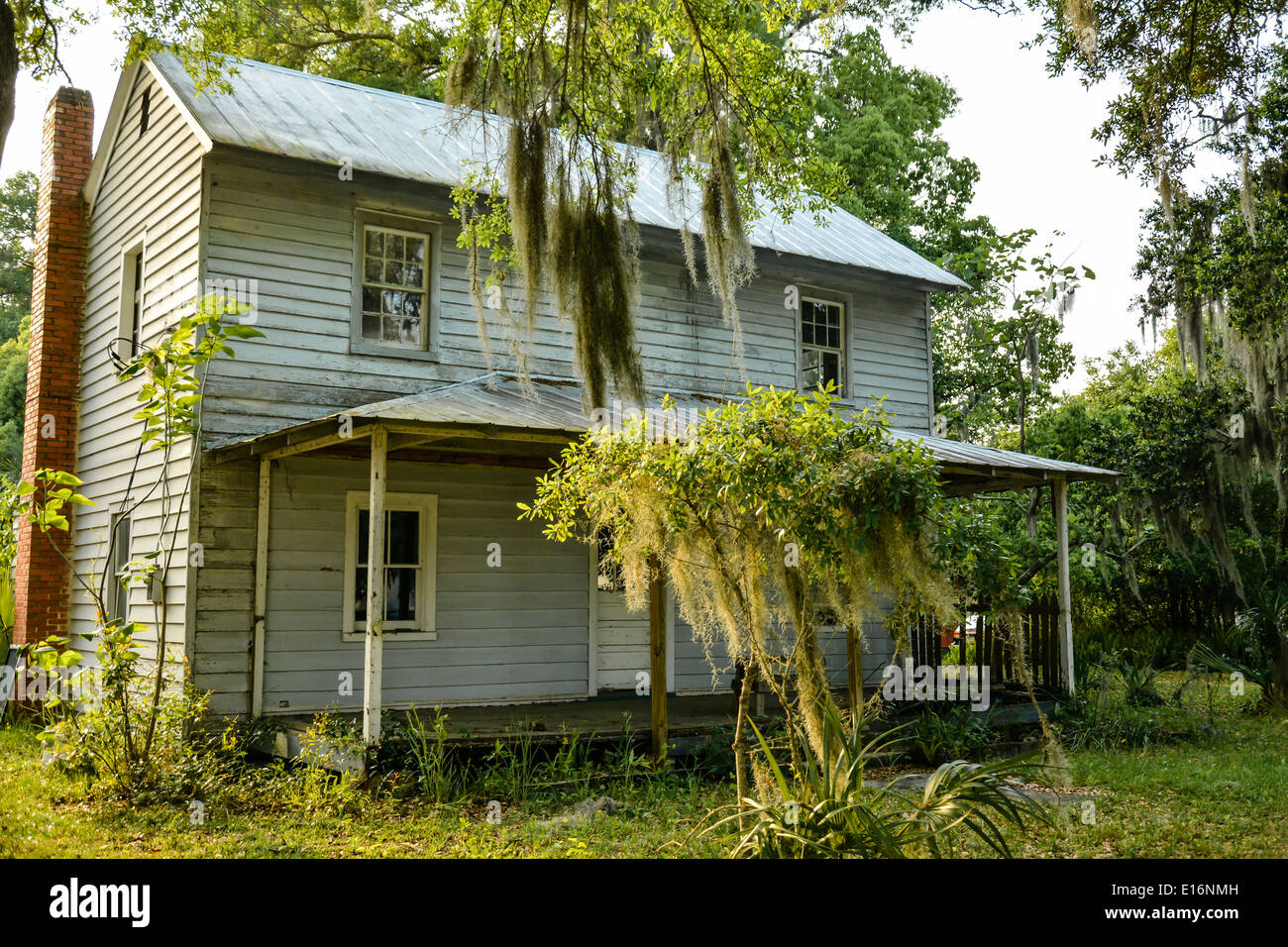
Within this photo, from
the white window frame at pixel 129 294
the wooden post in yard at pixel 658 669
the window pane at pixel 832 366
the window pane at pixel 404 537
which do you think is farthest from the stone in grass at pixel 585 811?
the window pane at pixel 832 366

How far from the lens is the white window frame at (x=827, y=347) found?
13102 millimetres

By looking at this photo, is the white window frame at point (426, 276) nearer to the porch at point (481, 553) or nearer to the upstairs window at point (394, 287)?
the upstairs window at point (394, 287)

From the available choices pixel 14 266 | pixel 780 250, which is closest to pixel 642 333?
pixel 780 250

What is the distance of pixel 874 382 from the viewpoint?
13.7 meters

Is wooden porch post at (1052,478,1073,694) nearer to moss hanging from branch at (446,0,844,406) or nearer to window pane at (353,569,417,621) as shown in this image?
moss hanging from branch at (446,0,844,406)

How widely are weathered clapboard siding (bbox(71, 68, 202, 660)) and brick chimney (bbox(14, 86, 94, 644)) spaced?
0.16 metres

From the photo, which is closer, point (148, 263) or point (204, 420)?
point (204, 420)

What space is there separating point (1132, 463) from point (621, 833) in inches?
421

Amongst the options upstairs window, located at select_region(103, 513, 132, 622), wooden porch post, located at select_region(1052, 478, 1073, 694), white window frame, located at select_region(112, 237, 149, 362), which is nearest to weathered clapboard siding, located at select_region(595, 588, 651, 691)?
wooden porch post, located at select_region(1052, 478, 1073, 694)

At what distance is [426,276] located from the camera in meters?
10.7

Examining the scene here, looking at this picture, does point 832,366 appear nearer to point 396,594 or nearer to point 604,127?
point 604,127

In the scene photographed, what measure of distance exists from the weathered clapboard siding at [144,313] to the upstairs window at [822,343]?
23.2ft
